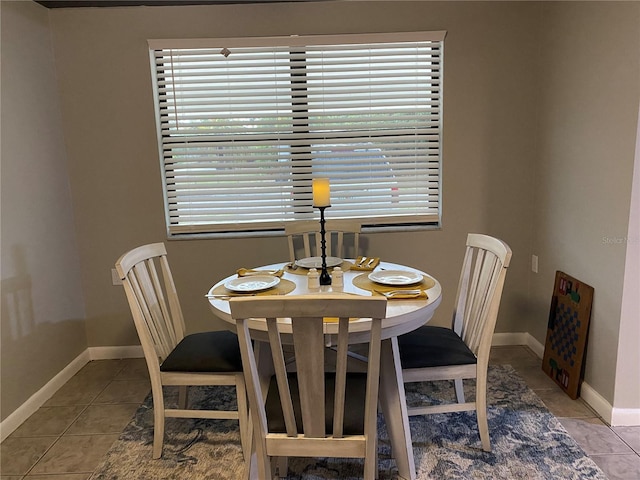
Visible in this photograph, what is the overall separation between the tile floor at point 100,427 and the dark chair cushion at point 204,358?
0.58 m

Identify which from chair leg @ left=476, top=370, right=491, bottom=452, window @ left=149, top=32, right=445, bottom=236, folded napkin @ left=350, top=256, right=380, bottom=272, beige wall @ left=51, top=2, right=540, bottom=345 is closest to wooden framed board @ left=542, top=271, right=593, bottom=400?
beige wall @ left=51, top=2, right=540, bottom=345

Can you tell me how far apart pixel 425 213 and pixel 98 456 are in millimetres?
2300

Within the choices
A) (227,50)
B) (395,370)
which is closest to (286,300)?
(395,370)

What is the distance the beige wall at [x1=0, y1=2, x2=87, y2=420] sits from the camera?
7.79ft

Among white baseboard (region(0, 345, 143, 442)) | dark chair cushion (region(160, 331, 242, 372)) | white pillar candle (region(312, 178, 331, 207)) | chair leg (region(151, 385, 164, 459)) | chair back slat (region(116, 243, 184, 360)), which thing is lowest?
white baseboard (region(0, 345, 143, 442))

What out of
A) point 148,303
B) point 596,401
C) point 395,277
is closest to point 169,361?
point 148,303

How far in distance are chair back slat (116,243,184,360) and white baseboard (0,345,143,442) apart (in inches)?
36.3

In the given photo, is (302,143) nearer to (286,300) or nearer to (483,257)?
(483,257)

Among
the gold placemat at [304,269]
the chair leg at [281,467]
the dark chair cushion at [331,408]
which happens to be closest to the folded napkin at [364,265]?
the gold placemat at [304,269]

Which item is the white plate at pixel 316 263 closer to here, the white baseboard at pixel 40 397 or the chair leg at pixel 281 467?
the chair leg at pixel 281 467

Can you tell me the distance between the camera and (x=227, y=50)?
2830mm

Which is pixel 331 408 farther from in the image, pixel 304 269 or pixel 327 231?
pixel 327 231

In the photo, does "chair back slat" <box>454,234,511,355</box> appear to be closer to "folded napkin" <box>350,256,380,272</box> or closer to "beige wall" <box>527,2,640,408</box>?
"folded napkin" <box>350,256,380,272</box>

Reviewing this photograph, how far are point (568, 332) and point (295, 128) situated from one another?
79.4 inches
